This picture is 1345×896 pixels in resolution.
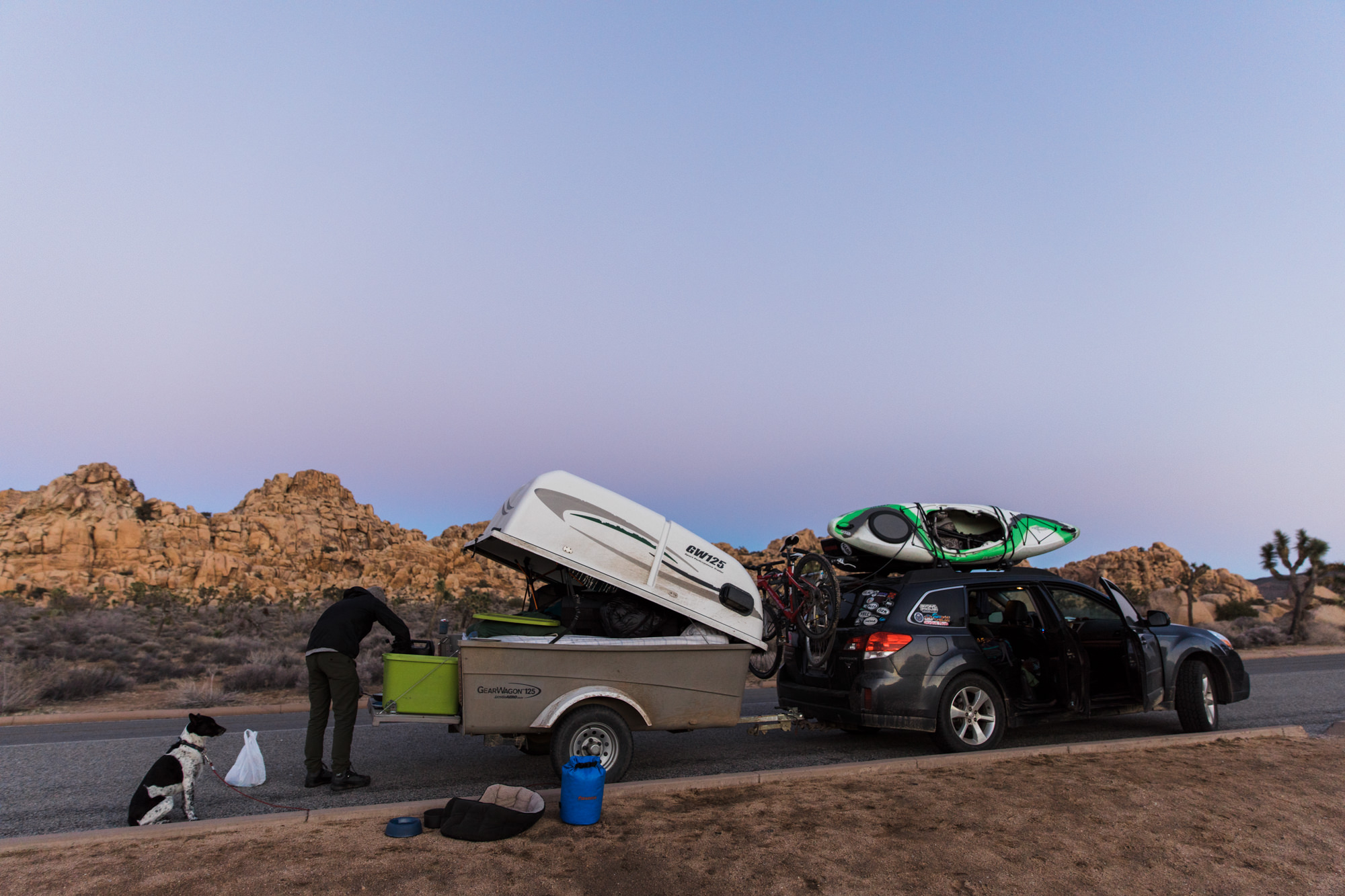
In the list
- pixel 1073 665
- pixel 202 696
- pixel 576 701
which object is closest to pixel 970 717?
pixel 1073 665

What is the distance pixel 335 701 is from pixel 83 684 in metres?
12.6

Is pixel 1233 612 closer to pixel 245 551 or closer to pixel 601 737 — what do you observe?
pixel 601 737

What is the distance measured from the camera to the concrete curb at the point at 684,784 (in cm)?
505

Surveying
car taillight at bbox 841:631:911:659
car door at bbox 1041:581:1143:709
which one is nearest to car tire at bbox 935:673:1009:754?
car taillight at bbox 841:631:911:659

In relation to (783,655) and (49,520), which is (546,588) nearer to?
(783,655)

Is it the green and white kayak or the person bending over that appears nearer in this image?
the person bending over

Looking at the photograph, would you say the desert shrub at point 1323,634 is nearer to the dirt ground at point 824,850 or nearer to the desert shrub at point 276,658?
the dirt ground at point 824,850

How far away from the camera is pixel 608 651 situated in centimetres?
655

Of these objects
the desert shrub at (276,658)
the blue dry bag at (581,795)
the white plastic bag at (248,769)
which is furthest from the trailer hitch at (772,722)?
the desert shrub at (276,658)

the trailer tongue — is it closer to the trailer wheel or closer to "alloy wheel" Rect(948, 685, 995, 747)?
the trailer wheel

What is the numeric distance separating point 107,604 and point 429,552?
90.4 feet

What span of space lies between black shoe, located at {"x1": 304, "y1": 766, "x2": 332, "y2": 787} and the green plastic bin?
1189mm

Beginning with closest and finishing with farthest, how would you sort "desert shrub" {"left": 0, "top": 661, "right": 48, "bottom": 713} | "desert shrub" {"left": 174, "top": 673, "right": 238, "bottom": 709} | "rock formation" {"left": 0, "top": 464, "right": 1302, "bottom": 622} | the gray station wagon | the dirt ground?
the dirt ground, the gray station wagon, "desert shrub" {"left": 0, "top": 661, "right": 48, "bottom": 713}, "desert shrub" {"left": 174, "top": 673, "right": 238, "bottom": 709}, "rock formation" {"left": 0, "top": 464, "right": 1302, "bottom": 622}

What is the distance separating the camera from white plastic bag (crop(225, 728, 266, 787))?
6406mm
